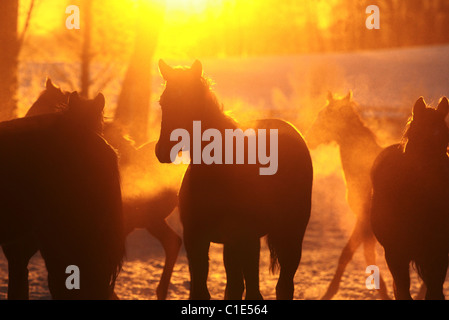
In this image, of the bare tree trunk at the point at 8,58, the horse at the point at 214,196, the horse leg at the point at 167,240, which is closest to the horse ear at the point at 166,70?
the horse at the point at 214,196

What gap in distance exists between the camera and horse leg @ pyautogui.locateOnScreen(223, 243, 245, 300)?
561 cm

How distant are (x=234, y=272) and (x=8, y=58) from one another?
488cm

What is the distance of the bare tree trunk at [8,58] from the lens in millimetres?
8582

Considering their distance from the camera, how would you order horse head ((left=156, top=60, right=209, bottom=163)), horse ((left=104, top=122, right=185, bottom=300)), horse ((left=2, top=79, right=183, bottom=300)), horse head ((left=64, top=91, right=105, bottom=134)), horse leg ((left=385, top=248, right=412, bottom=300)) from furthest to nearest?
1. horse ((left=104, top=122, right=185, bottom=300))
2. horse ((left=2, top=79, right=183, bottom=300))
3. horse leg ((left=385, top=248, right=412, bottom=300))
4. horse head ((left=156, top=60, right=209, bottom=163))
5. horse head ((left=64, top=91, right=105, bottom=134))

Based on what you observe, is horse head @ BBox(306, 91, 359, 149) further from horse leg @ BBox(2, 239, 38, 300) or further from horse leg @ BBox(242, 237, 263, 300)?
horse leg @ BBox(2, 239, 38, 300)

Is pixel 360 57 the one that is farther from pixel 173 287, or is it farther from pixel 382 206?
pixel 382 206

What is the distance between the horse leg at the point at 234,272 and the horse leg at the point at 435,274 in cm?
154

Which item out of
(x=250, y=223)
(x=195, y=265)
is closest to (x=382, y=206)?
(x=250, y=223)

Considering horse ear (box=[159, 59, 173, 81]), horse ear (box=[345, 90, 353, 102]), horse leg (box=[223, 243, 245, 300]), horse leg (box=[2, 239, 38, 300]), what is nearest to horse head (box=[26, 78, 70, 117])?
horse leg (box=[2, 239, 38, 300])

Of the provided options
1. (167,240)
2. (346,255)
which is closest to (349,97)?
(346,255)

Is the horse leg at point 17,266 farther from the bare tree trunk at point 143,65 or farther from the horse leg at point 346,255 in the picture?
the bare tree trunk at point 143,65

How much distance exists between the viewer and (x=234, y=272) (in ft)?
19.2

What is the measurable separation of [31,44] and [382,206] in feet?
47.5
